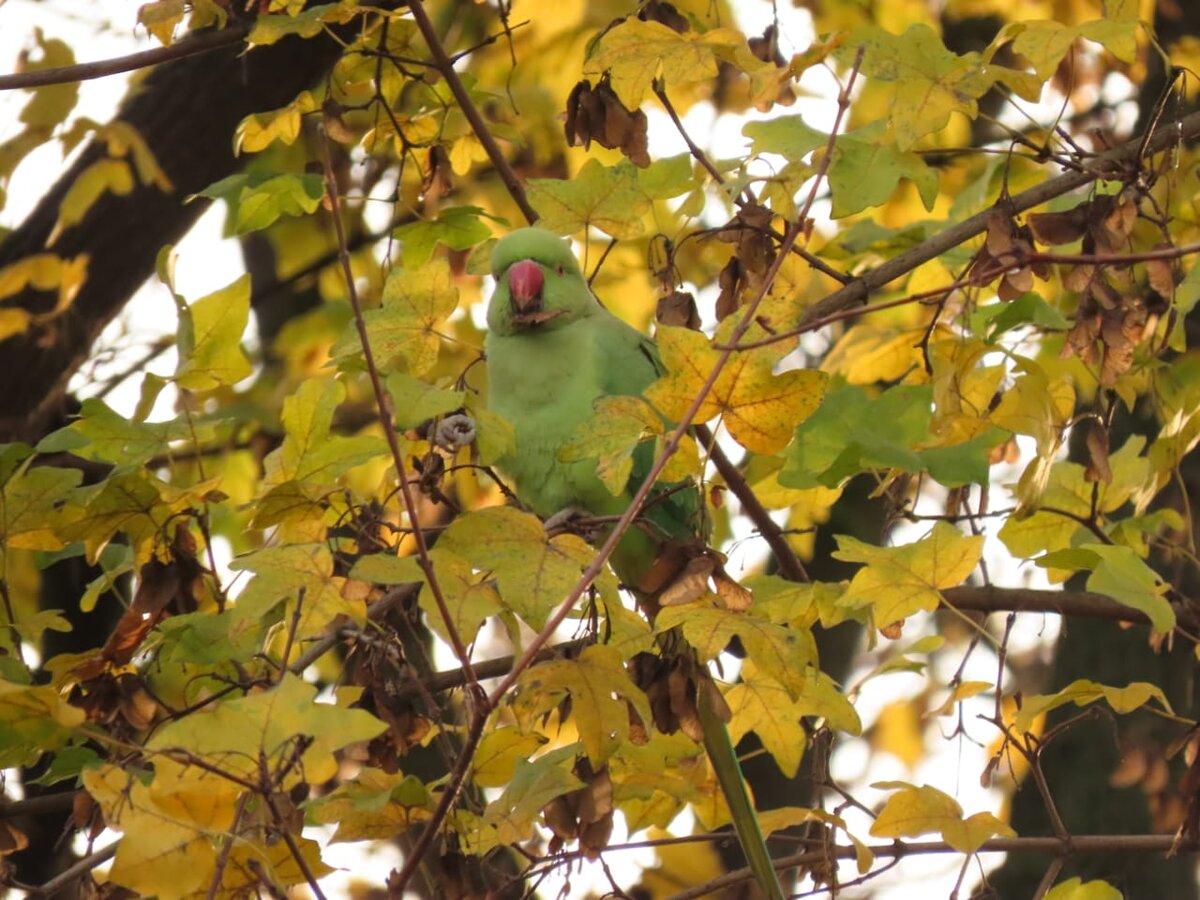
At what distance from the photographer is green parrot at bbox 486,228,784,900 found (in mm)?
2572

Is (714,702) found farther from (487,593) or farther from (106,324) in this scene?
(106,324)

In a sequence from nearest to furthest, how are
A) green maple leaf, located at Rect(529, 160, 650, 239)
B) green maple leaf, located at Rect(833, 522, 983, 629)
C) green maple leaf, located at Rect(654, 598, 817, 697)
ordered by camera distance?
1. green maple leaf, located at Rect(654, 598, 817, 697)
2. green maple leaf, located at Rect(833, 522, 983, 629)
3. green maple leaf, located at Rect(529, 160, 650, 239)

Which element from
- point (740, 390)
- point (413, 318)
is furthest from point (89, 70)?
point (740, 390)

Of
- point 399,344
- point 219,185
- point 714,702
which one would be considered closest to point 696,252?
point 219,185

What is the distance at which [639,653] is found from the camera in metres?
1.75

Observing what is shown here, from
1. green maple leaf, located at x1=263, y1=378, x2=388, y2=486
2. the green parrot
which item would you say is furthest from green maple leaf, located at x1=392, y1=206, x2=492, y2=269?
green maple leaf, located at x1=263, y1=378, x2=388, y2=486

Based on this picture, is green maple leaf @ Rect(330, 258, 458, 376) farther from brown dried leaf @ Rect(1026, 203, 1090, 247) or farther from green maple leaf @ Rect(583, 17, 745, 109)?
brown dried leaf @ Rect(1026, 203, 1090, 247)

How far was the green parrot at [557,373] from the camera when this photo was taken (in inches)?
101

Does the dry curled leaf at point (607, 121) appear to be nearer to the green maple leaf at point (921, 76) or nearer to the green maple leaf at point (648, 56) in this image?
the green maple leaf at point (648, 56)

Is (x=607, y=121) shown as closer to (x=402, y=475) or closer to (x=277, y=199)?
(x=277, y=199)

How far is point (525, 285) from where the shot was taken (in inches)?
102

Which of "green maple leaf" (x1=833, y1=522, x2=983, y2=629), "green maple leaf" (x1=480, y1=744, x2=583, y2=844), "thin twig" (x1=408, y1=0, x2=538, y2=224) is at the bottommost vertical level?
"green maple leaf" (x1=480, y1=744, x2=583, y2=844)

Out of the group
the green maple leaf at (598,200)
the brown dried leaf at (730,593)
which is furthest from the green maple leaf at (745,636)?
the green maple leaf at (598,200)

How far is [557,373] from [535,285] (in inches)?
6.3
